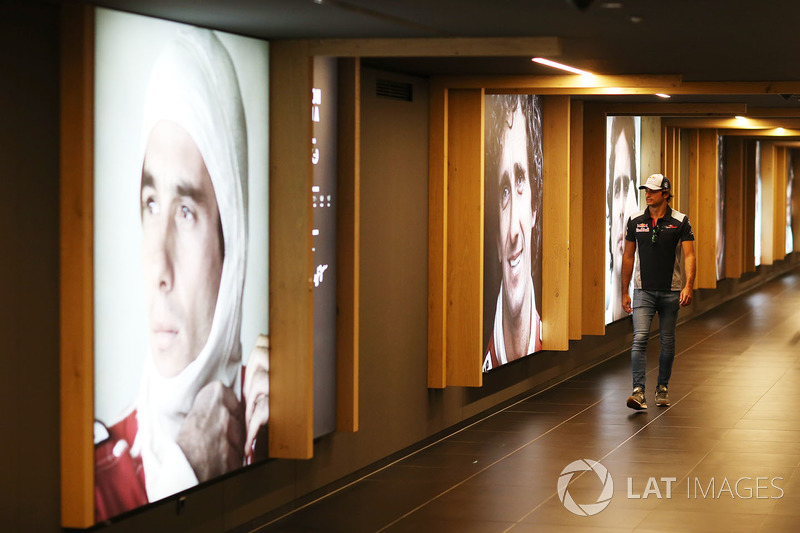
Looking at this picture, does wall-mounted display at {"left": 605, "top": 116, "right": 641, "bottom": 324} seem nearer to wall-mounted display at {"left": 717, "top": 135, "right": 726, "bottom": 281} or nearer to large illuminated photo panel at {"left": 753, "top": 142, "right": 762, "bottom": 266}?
wall-mounted display at {"left": 717, "top": 135, "right": 726, "bottom": 281}

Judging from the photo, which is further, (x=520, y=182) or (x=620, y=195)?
(x=620, y=195)

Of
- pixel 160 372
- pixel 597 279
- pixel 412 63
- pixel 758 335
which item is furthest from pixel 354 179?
pixel 758 335

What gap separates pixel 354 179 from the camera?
21.8 feet

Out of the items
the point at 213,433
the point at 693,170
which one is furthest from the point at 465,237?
the point at 693,170

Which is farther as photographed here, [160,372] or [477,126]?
[477,126]

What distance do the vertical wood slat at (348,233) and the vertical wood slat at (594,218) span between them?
5.56 metres

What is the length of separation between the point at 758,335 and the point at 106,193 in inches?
496

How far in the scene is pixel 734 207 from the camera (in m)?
21.0

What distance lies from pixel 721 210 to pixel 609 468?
13.8 meters

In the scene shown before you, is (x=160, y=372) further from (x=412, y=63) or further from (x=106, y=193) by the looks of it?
(x=412, y=63)

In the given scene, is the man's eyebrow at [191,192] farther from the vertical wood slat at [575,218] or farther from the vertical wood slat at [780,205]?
the vertical wood slat at [780,205]

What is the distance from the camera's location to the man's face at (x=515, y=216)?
9.73m

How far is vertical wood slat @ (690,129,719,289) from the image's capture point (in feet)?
59.2

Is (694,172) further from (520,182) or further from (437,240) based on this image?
(437,240)
